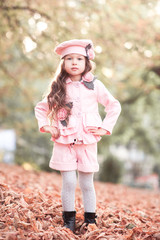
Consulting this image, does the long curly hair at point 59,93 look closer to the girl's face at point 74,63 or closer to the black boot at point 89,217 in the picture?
the girl's face at point 74,63

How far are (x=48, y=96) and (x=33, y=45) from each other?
3.74m

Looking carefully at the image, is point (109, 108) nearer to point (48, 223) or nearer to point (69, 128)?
point (69, 128)

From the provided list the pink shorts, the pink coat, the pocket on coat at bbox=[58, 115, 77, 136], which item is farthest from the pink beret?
the pink shorts

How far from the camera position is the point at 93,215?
2.76 meters

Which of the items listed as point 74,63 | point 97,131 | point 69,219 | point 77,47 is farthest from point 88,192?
point 77,47

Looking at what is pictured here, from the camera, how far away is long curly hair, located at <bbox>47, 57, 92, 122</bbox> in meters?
2.66

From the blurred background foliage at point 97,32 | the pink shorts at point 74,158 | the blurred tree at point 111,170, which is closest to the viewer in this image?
the pink shorts at point 74,158

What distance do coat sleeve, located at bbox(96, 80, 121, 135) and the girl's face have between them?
228 millimetres

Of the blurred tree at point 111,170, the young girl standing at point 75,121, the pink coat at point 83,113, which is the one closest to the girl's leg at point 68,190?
the young girl standing at point 75,121

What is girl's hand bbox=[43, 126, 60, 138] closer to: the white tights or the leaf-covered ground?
the white tights

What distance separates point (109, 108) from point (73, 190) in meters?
0.81

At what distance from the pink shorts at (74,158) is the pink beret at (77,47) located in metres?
0.84

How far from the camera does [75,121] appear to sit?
265 centimetres

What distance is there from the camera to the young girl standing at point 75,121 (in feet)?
8.63
